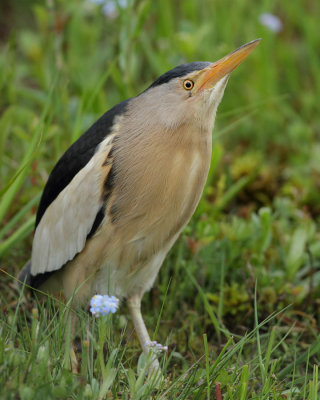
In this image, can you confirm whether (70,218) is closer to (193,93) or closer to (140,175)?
(140,175)

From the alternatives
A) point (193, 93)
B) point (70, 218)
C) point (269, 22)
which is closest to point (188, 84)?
point (193, 93)

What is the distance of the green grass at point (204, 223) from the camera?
77.3 inches

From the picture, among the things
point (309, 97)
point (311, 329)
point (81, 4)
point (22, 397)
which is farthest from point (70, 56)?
point (22, 397)

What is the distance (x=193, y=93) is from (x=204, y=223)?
→ 980 mm

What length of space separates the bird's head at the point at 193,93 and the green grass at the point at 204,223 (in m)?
0.55

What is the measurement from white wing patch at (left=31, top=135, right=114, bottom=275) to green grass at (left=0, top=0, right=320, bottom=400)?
190mm

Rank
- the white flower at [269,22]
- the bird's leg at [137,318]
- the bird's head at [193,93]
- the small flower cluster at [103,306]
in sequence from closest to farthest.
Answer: the small flower cluster at [103,306] < the bird's head at [193,93] < the bird's leg at [137,318] < the white flower at [269,22]

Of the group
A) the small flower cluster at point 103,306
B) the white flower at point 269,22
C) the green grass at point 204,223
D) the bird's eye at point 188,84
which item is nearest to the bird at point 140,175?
the bird's eye at point 188,84

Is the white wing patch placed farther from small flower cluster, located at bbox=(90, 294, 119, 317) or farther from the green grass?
small flower cluster, located at bbox=(90, 294, 119, 317)

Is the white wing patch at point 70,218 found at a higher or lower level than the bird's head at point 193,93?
lower

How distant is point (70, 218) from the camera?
255cm

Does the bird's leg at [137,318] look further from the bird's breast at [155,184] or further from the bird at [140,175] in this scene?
the bird's breast at [155,184]

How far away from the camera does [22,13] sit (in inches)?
227

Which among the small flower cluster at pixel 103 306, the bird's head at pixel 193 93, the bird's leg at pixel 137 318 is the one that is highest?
the bird's head at pixel 193 93
